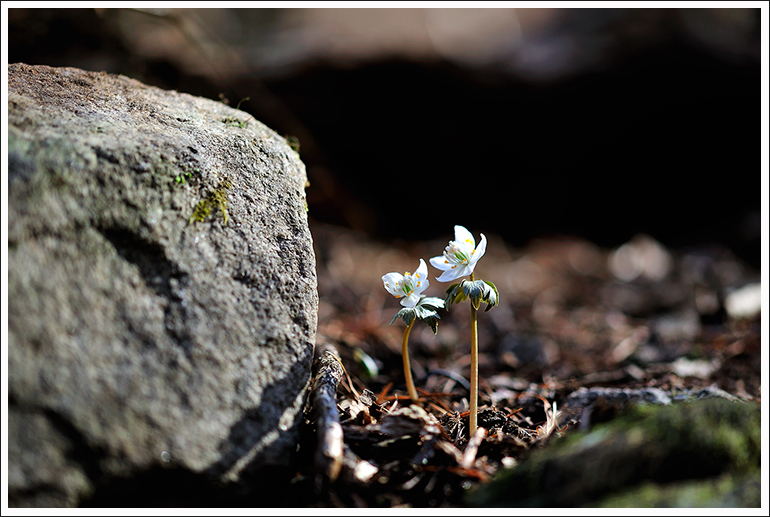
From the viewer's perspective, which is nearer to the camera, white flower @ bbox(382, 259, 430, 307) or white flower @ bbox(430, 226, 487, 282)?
white flower @ bbox(430, 226, 487, 282)

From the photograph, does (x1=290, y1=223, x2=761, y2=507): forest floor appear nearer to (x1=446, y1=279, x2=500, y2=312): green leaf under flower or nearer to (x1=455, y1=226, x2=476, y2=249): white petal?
(x1=446, y1=279, x2=500, y2=312): green leaf under flower

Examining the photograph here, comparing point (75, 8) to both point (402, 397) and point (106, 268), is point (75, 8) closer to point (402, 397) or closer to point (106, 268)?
point (106, 268)

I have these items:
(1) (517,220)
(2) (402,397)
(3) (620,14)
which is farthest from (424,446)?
(3) (620,14)

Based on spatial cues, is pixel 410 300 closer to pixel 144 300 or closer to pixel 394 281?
pixel 394 281

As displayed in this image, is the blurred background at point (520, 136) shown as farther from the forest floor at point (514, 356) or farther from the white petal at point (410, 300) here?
the white petal at point (410, 300)

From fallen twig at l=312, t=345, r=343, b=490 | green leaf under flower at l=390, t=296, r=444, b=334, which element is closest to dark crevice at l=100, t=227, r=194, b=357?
fallen twig at l=312, t=345, r=343, b=490

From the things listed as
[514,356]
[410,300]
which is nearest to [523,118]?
[514,356]
